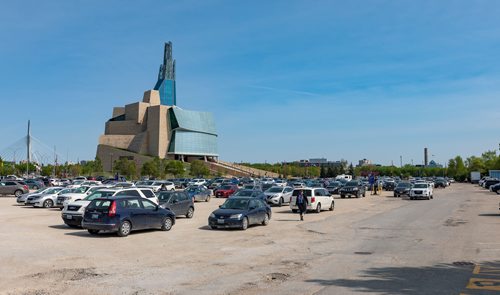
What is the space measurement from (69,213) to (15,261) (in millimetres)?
8777

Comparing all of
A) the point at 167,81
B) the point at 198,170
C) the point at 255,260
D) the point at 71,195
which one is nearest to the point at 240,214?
the point at 255,260

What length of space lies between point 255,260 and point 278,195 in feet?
83.9

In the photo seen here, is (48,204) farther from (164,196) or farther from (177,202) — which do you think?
(177,202)

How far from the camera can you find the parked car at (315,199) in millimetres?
31381

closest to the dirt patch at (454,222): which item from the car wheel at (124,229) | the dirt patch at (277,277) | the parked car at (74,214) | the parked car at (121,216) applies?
the parked car at (121,216)

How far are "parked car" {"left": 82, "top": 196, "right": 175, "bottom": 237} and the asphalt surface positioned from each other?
437 millimetres

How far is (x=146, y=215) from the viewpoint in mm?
19812

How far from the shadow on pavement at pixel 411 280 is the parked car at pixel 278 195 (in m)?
26.0

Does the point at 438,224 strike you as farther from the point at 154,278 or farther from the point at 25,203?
the point at 25,203

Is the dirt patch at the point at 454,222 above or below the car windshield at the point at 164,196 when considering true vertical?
below

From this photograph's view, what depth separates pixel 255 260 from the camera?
13.3m

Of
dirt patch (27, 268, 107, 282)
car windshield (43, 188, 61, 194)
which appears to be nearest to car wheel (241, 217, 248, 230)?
dirt patch (27, 268, 107, 282)

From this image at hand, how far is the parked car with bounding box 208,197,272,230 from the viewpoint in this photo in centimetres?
2111

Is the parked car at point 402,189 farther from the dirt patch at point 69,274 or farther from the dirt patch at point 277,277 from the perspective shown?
the dirt patch at point 69,274
